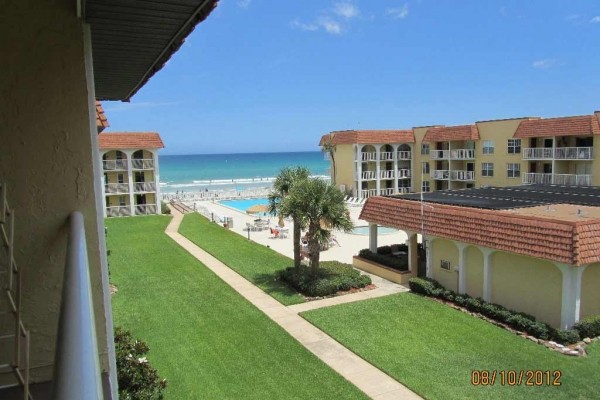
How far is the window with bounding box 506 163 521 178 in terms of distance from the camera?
43.1 meters

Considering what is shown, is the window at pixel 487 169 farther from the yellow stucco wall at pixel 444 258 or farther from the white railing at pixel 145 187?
the white railing at pixel 145 187

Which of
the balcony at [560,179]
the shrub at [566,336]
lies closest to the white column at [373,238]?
the shrub at [566,336]

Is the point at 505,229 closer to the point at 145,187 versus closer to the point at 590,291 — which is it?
the point at 590,291

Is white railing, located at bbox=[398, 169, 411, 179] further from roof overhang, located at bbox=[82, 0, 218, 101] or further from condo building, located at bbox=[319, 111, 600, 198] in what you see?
roof overhang, located at bbox=[82, 0, 218, 101]

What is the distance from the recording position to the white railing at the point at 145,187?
4499 centimetres

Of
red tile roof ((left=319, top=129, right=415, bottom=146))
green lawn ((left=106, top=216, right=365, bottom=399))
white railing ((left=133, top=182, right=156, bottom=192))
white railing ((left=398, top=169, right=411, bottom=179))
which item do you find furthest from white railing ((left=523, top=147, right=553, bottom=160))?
white railing ((left=133, top=182, right=156, bottom=192))

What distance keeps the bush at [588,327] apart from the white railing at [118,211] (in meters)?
38.9

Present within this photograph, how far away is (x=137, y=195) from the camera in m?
46.2

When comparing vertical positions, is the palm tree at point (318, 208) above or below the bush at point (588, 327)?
above

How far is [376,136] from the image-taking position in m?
54.3

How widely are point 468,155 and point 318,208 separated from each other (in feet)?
106

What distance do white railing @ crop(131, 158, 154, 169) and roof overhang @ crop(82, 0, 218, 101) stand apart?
4026 centimetres

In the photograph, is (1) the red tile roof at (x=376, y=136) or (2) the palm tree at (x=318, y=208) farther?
(1) the red tile roof at (x=376, y=136)

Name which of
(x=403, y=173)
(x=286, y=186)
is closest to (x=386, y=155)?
(x=403, y=173)
